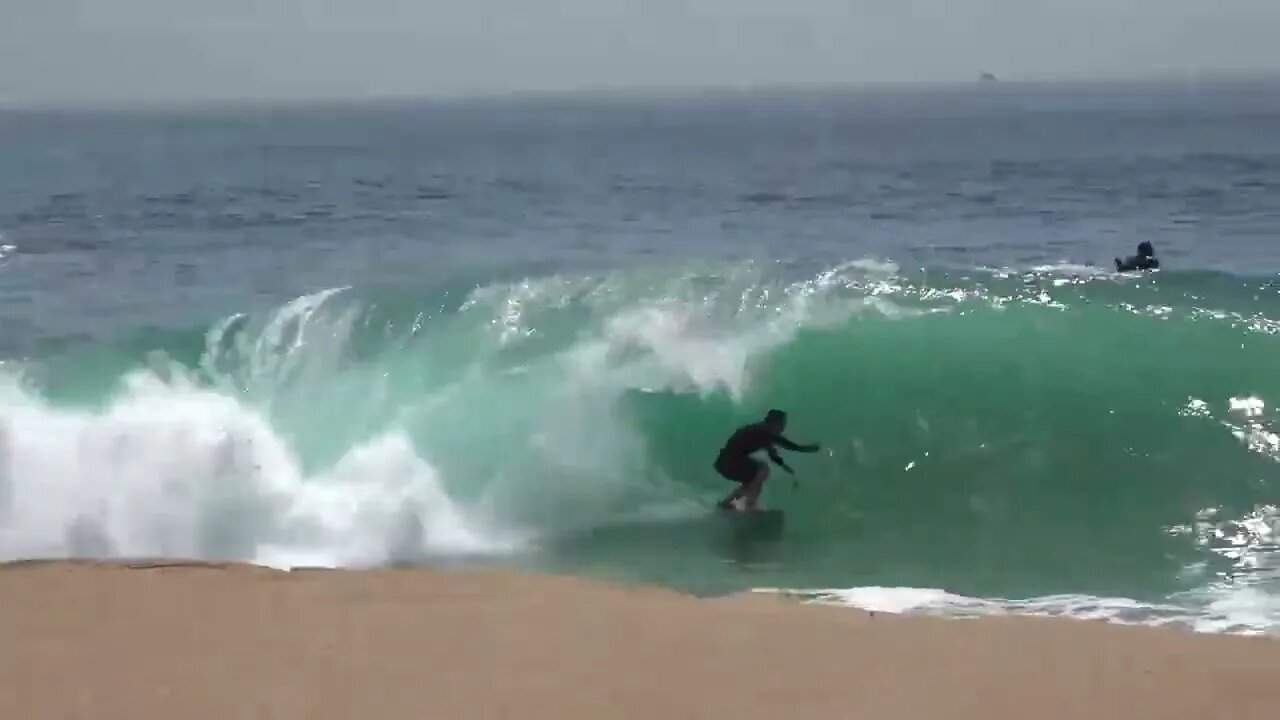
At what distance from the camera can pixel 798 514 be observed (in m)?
9.69

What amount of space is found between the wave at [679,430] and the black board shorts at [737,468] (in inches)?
16.8

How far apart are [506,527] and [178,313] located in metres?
8.04

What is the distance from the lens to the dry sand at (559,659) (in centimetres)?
476

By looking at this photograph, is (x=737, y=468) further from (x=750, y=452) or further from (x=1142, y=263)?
(x=1142, y=263)

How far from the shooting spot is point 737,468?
380 inches

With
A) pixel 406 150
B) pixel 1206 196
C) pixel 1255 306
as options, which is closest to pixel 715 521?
pixel 1255 306

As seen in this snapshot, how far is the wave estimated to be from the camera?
874cm

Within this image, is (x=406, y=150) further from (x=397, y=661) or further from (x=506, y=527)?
(x=397, y=661)

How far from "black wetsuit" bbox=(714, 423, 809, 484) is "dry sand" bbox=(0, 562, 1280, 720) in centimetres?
333

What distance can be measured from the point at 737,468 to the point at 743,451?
0.13 meters

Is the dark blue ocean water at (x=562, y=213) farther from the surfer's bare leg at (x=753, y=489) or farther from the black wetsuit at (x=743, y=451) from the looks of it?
the surfer's bare leg at (x=753, y=489)

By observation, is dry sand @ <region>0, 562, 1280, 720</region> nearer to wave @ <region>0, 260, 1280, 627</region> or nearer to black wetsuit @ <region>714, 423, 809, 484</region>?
wave @ <region>0, 260, 1280, 627</region>

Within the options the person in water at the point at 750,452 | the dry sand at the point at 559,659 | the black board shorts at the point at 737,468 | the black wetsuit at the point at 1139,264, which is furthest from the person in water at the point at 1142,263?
the dry sand at the point at 559,659

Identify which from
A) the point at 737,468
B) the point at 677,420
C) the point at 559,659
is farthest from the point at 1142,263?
the point at 559,659
